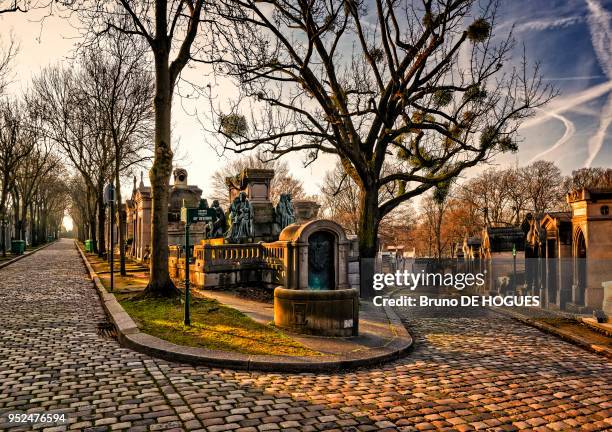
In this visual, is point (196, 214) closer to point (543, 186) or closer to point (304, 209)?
point (304, 209)

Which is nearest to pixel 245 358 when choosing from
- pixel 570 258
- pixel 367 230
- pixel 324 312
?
pixel 324 312

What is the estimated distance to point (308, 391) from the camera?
5715 mm

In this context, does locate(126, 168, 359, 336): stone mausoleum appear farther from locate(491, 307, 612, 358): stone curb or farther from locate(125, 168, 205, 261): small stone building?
locate(125, 168, 205, 261): small stone building

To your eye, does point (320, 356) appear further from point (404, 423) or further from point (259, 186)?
point (259, 186)

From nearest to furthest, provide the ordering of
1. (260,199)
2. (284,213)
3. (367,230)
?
1. (367,230)
2. (284,213)
3. (260,199)

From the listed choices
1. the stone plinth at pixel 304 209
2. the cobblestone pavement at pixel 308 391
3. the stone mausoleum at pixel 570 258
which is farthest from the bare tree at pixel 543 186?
the cobblestone pavement at pixel 308 391

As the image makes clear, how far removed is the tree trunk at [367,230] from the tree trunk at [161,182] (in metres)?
7.11

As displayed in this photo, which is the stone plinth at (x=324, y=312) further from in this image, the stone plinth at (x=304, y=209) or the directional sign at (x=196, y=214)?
the stone plinth at (x=304, y=209)

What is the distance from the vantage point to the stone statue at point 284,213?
1895 cm

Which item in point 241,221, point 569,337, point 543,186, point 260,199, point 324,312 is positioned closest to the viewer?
point 324,312

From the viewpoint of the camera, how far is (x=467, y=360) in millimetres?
7520

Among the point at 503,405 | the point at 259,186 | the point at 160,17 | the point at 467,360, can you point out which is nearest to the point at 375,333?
the point at 467,360

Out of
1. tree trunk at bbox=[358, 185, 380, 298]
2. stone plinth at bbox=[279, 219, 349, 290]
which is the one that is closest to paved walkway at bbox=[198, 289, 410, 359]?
stone plinth at bbox=[279, 219, 349, 290]

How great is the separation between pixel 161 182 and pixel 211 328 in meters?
4.96
